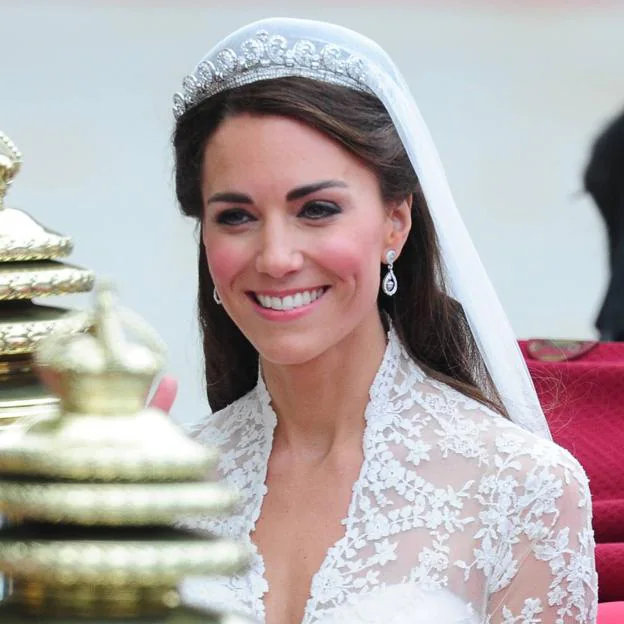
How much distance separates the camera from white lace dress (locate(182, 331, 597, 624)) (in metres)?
1.78

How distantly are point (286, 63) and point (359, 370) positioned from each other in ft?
1.38

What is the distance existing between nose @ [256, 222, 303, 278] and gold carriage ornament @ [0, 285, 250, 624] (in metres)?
1.21

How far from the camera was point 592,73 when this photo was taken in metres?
4.50

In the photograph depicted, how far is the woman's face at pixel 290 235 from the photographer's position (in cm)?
177

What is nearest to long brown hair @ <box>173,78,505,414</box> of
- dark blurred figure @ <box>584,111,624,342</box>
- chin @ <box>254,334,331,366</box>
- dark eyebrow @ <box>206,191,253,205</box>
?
dark eyebrow @ <box>206,191,253,205</box>

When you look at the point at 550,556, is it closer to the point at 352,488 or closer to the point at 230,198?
the point at 352,488

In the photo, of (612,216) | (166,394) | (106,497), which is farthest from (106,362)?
(612,216)

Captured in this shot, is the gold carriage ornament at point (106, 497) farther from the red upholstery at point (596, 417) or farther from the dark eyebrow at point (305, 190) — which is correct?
the red upholstery at point (596, 417)

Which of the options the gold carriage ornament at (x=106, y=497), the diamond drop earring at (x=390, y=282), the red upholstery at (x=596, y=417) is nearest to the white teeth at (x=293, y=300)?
the diamond drop earring at (x=390, y=282)

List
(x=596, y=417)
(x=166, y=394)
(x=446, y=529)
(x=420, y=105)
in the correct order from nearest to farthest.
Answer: (x=166, y=394), (x=446, y=529), (x=596, y=417), (x=420, y=105)

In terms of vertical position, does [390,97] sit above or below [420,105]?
below

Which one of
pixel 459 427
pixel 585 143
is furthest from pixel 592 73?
pixel 459 427

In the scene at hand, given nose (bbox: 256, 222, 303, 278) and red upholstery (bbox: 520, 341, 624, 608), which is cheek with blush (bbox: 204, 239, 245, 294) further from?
red upholstery (bbox: 520, 341, 624, 608)

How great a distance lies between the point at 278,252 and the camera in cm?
174
